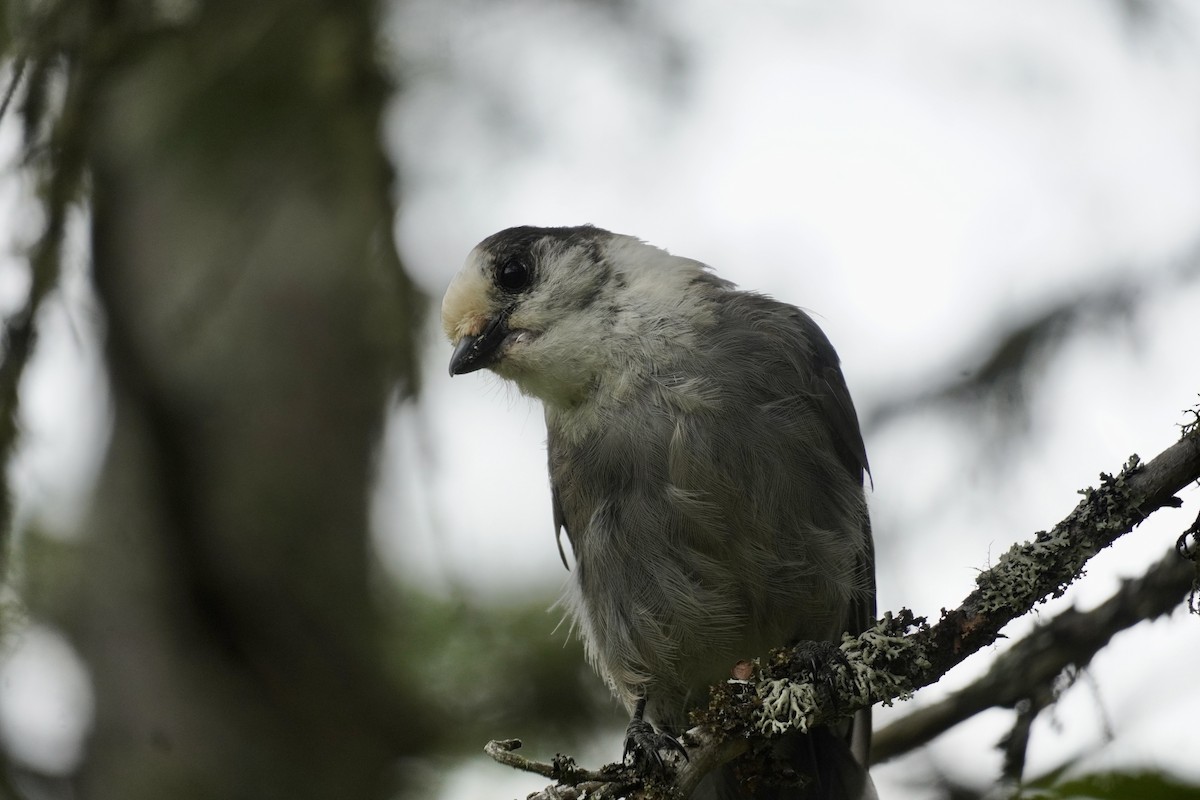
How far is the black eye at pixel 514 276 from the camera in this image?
3.62 meters

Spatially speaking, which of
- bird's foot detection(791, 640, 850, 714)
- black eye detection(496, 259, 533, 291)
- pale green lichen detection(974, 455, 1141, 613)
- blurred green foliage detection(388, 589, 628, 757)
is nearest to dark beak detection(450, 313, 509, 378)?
black eye detection(496, 259, 533, 291)

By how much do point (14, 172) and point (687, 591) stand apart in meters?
2.28

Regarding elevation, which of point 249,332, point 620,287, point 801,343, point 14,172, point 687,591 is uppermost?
point 249,332

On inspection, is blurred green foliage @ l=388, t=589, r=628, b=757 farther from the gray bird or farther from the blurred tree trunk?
the gray bird

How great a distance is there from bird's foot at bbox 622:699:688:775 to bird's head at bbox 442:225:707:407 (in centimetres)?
102

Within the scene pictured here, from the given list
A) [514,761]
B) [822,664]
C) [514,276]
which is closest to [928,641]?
[822,664]

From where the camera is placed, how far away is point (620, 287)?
354 centimetres

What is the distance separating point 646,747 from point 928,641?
74 cm

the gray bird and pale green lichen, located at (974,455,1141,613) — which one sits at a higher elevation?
the gray bird

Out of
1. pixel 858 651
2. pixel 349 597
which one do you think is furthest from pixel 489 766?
pixel 858 651

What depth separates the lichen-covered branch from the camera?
2.14 meters

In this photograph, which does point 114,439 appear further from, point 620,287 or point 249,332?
point 620,287

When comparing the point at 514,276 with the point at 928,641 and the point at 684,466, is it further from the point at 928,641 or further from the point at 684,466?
the point at 928,641

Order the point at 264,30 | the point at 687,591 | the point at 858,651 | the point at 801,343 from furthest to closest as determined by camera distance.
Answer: the point at 264,30, the point at 801,343, the point at 687,591, the point at 858,651
